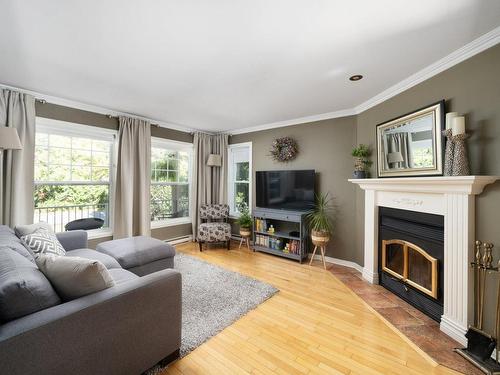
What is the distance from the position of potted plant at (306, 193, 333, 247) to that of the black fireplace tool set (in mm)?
1679

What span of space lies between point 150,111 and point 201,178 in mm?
1668

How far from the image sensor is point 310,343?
1.83 metres

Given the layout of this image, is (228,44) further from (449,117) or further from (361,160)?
(361,160)

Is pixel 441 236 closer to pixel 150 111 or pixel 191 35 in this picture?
pixel 191 35

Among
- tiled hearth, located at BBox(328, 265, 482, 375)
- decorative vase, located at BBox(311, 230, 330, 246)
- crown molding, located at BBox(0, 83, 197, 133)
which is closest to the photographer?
tiled hearth, located at BBox(328, 265, 482, 375)

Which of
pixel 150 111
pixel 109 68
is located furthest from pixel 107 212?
pixel 109 68

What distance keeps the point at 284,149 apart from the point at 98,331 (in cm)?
357

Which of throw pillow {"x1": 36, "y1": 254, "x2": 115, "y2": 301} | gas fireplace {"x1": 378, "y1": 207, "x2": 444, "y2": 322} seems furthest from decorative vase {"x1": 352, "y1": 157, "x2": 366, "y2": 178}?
throw pillow {"x1": 36, "y1": 254, "x2": 115, "y2": 301}

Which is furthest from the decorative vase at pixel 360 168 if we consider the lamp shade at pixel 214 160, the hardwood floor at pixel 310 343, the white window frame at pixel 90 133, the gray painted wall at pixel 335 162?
the white window frame at pixel 90 133

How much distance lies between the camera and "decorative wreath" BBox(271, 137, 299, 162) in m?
4.04

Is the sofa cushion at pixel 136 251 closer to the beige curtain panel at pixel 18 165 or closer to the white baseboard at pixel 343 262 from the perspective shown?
the beige curtain panel at pixel 18 165

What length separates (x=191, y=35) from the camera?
175 centimetres

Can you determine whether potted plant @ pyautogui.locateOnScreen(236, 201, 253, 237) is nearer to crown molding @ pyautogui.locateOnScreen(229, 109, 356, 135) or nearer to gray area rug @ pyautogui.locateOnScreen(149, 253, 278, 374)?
gray area rug @ pyautogui.locateOnScreen(149, 253, 278, 374)

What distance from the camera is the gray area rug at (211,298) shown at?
1.94 m
